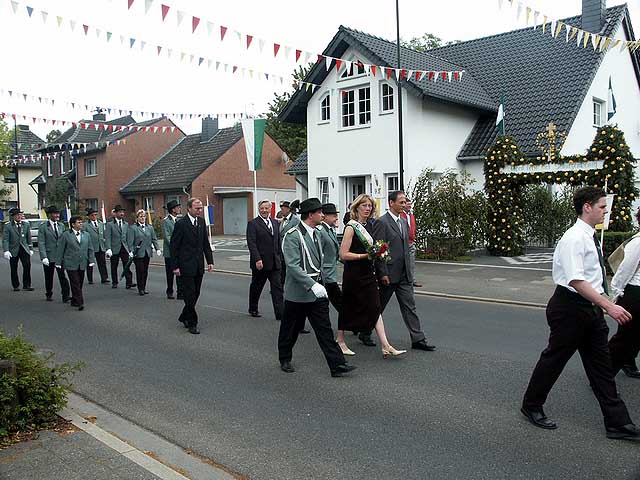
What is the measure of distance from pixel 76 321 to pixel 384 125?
14335 mm

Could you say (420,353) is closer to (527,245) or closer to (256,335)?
(256,335)

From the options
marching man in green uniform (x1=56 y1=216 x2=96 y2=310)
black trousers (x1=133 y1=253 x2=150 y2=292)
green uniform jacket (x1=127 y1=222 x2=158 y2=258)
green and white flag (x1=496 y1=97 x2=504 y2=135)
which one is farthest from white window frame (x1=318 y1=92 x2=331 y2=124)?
marching man in green uniform (x1=56 y1=216 x2=96 y2=310)

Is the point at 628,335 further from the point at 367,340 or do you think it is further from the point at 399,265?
the point at 367,340

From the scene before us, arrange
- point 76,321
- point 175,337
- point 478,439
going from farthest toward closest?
point 76,321 < point 175,337 < point 478,439

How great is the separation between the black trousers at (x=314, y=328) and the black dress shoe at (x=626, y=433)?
264 centimetres

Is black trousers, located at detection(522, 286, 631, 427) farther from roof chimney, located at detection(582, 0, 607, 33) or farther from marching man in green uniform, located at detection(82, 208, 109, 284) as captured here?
roof chimney, located at detection(582, 0, 607, 33)

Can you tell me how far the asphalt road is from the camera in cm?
417

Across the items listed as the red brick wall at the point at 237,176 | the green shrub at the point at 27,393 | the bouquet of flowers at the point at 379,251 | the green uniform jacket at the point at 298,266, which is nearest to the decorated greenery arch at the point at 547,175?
the bouquet of flowers at the point at 379,251

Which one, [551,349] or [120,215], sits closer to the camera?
[551,349]

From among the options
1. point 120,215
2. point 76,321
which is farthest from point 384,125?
point 76,321

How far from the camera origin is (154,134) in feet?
140

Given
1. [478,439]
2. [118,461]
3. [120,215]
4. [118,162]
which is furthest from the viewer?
[118,162]

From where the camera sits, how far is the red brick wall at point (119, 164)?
4069cm

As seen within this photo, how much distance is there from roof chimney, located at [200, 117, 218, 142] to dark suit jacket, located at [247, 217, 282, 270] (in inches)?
1297
